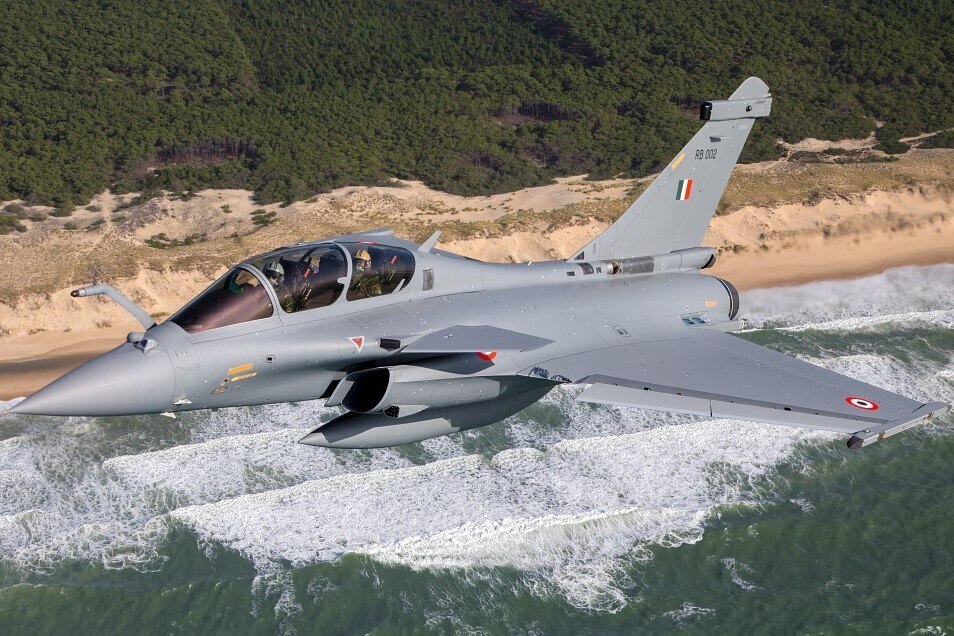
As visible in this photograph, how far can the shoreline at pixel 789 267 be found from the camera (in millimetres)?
35844

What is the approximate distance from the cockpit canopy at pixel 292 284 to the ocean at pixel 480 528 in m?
9.14

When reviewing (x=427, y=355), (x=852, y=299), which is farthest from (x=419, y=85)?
(x=427, y=355)

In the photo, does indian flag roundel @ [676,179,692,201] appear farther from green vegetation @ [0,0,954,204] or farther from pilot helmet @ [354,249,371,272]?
green vegetation @ [0,0,954,204]

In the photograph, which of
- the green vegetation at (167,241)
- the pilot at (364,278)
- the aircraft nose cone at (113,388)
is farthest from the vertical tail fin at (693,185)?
the green vegetation at (167,241)

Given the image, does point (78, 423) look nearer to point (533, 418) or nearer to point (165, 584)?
point (165, 584)

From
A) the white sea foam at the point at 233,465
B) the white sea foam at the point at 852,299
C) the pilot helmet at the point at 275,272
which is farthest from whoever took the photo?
the white sea foam at the point at 852,299

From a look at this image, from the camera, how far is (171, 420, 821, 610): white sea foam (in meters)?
26.2

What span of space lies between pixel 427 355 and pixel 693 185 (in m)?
9.56

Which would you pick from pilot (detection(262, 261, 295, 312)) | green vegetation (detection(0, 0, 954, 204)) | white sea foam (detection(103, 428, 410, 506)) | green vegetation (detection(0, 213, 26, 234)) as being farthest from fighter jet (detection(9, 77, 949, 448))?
green vegetation (detection(0, 213, 26, 234))

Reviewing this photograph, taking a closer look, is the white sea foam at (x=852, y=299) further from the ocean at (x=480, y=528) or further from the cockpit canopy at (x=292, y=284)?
the cockpit canopy at (x=292, y=284)

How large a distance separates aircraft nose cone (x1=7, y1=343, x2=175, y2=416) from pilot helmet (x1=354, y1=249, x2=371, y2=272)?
4.16 metres

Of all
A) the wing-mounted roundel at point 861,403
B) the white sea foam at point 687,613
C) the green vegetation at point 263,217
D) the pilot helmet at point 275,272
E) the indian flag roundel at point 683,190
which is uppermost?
the indian flag roundel at point 683,190

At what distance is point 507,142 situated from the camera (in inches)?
2237

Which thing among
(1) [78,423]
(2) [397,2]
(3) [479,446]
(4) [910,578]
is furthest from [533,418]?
(2) [397,2]
